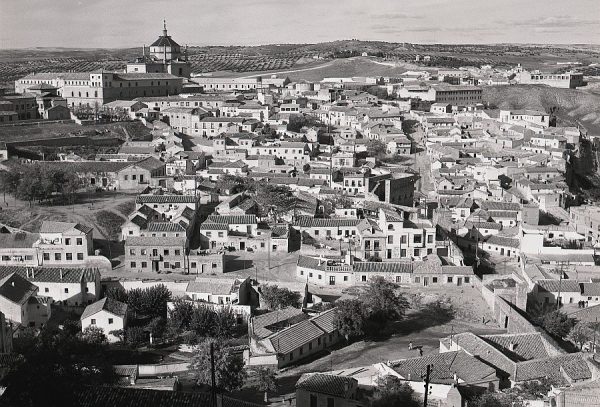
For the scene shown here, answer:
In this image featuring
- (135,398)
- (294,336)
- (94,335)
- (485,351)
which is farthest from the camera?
(94,335)

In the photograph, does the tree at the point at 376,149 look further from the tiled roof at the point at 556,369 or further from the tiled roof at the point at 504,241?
the tiled roof at the point at 556,369

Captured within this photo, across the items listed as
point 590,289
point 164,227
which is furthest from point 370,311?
point 164,227

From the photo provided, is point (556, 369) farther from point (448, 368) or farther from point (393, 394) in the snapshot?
point (393, 394)

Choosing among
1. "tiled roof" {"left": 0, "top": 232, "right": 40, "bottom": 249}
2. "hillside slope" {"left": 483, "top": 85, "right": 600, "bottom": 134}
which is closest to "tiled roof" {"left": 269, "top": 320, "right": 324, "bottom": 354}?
"tiled roof" {"left": 0, "top": 232, "right": 40, "bottom": 249}

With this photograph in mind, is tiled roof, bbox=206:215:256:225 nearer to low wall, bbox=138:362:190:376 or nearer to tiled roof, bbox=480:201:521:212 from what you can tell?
low wall, bbox=138:362:190:376

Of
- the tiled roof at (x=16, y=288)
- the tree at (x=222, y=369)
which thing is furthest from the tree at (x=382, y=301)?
the tiled roof at (x=16, y=288)

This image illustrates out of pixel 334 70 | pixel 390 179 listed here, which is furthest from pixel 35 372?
pixel 334 70
